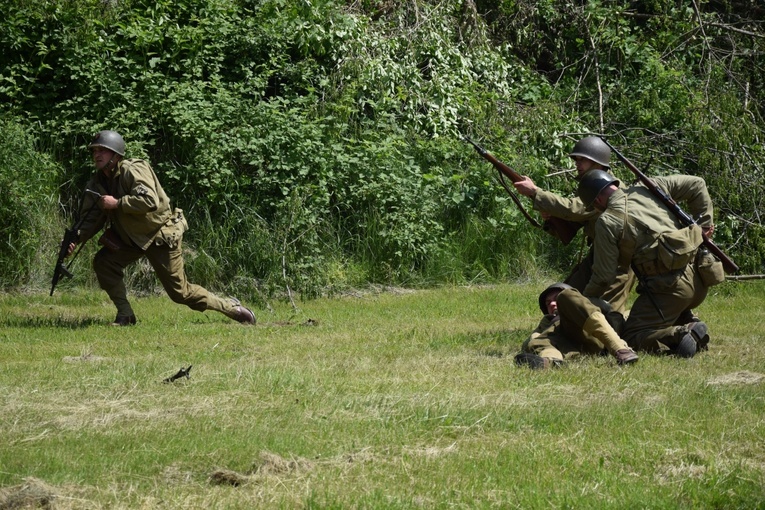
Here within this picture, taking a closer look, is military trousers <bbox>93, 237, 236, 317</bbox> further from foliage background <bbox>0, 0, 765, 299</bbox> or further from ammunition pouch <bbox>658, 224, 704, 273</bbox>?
ammunition pouch <bbox>658, 224, 704, 273</bbox>

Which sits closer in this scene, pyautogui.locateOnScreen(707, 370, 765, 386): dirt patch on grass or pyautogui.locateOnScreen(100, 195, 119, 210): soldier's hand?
pyautogui.locateOnScreen(707, 370, 765, 386): dirt patch on grass

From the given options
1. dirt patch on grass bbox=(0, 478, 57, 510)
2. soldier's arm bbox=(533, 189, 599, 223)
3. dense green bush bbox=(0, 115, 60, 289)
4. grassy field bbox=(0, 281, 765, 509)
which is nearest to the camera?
dirt patch on grass bbox=(0, 478, 57, 510)

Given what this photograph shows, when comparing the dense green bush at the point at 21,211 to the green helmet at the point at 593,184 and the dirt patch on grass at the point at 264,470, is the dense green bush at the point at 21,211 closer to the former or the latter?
the green helmet at the point at 593,184

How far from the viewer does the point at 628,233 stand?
8.84 metres

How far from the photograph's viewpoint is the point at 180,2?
52.8 feet

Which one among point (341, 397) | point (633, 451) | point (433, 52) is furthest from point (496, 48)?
point (633, 451)

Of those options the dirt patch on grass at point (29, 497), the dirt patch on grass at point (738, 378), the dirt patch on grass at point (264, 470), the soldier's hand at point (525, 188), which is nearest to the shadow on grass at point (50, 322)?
the soldier's hand at point (525, 188)

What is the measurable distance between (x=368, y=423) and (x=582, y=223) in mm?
4025

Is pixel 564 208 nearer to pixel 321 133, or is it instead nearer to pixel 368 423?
pixel 368 423

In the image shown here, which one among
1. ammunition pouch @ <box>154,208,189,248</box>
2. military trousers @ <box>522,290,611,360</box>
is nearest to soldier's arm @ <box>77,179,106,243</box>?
ammunition pouch @ <box>154,208,189,248</box>

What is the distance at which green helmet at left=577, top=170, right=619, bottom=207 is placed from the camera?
9.08 meters

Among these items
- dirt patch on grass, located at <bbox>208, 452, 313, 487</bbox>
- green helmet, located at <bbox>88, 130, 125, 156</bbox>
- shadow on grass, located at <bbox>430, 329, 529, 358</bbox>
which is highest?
Answer: green helmet, located at <bbox>88, 130, 125, 156</bbox>

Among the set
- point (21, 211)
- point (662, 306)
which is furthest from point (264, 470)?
point (21, 211)

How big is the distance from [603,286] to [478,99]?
28.1 ft
